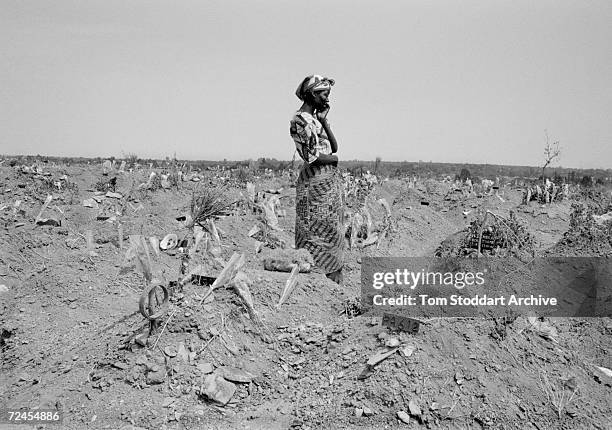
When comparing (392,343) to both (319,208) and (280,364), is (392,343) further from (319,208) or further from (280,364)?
(319,208)

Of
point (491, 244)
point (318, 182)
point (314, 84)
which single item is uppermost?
point (314, 84)

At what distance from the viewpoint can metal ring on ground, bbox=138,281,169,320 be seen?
3.72 meters

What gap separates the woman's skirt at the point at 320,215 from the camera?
6.13m

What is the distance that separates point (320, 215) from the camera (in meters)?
6.15

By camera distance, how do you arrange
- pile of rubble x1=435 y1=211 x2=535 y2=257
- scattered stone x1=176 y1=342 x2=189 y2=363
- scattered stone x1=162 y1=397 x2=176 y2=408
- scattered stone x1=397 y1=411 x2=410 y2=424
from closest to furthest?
scattered stone x1=397 y1=411 x2=410 y2=424 → scattered stone x1=162 y1=397 x2=176 y2=408 → scattered stone x1=176 y1=342 x2=189 y2=363 → pile of rubble x1=435 y1=211 x2=535 y2=257

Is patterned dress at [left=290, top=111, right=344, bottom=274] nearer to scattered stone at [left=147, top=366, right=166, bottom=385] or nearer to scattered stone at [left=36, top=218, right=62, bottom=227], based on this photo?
scattered stone at [left=147, top=366, right=166, bottom=385]

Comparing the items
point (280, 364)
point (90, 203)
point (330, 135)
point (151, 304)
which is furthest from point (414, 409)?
point (90, 203)

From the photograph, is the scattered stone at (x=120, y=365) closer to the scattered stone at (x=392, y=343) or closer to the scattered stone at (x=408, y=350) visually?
the scattered stone at (x=392, y=343)

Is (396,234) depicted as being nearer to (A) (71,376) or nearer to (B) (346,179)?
(B) (346,179)

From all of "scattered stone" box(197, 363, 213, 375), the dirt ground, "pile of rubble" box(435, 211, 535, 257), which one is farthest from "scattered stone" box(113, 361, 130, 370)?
"pile of rubble" box(435, 211, 535, 257)

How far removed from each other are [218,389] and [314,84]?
3.70m

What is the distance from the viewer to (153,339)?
386cm

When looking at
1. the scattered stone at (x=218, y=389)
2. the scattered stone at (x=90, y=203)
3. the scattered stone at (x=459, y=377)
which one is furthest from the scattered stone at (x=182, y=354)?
the scattered stone at (x=90, y=203)

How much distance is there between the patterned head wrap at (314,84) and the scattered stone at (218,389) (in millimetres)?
3546
